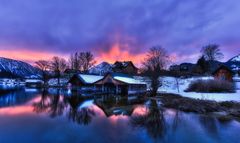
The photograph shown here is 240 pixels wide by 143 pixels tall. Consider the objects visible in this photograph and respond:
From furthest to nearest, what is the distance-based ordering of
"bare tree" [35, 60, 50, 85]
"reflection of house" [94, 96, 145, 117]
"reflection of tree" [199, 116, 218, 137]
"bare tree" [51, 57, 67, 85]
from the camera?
"bare tree" [35, 60, 50, 85] < "bare tree" [51, 57, 67, 85] < "reflection of house" [94, 96, 145, 117] < "reflection of tree" [199, 116, 218, 137]

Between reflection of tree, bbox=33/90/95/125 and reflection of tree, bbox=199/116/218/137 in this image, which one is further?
reflection of tree, bbox=33/90/95/125

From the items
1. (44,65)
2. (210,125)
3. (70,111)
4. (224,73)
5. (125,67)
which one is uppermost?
(44,65)

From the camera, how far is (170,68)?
63.6 meters

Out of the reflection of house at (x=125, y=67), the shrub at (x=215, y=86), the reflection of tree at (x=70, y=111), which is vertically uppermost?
the reflection of house at (x=125, y=67)

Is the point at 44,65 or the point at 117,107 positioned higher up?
the point at 44,65

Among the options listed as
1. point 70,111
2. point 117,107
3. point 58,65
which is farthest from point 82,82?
point 58,65

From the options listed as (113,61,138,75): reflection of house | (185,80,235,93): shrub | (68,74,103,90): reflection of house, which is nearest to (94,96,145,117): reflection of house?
(185,80,235,93): shrub

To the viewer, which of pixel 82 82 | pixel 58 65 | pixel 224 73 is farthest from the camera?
pixel 58 65

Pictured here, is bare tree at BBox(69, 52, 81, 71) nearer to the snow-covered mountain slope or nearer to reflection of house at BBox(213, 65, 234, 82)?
the snow-covered mountain slope

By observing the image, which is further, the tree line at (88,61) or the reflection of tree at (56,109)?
the tree line at (88,61)

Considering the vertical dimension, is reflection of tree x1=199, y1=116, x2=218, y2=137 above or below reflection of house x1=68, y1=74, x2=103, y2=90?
below

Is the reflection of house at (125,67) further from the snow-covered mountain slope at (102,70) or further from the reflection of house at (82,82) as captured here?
the reflection of house at (82,82)

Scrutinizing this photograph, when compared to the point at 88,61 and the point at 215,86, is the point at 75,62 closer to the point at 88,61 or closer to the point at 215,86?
the point at 88,61

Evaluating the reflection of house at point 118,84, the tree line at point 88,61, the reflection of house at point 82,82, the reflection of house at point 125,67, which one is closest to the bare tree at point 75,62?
the tree line at point 88,61
